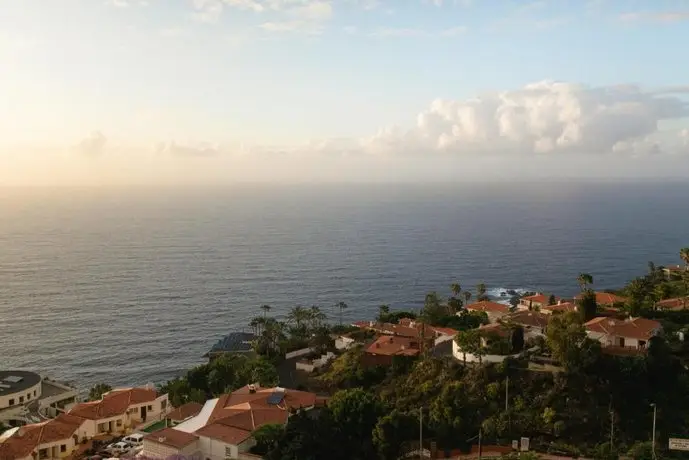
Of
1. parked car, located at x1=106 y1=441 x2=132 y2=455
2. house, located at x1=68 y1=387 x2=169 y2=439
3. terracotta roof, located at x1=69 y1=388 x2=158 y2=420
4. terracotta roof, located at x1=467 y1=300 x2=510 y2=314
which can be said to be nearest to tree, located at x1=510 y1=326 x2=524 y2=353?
parked car, located at x1=106 y1=441 x2=132 y2=455

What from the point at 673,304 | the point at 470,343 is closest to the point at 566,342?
the point at 470,343

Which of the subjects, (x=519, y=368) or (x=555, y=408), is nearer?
(x=555, y=408)

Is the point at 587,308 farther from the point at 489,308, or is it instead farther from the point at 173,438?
the point at 173,438

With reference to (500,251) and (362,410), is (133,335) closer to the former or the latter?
(362,410)

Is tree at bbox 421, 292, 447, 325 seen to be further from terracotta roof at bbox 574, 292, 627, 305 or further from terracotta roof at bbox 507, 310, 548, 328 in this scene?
terracotta roof at bbox 574, 292, 627, 305

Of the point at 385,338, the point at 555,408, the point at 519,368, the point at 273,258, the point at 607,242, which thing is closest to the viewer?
the point at 555,408

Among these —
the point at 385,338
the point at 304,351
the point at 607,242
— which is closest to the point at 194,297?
the point at 304,351

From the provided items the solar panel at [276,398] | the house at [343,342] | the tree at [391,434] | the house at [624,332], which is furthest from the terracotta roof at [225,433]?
the house at [343,342]

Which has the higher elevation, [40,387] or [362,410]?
[362,410]
